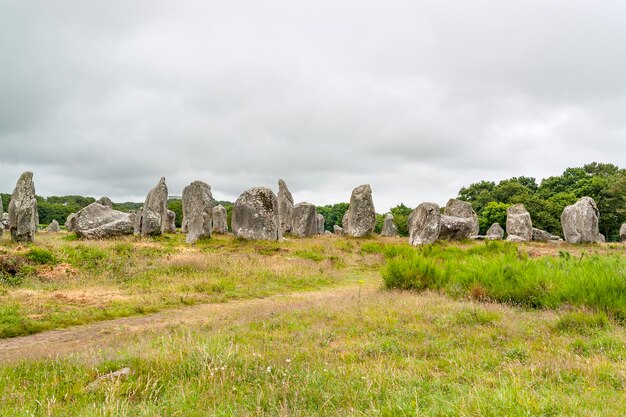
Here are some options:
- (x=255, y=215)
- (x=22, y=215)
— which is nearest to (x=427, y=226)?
(x=255, y=215)

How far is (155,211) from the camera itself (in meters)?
29.8

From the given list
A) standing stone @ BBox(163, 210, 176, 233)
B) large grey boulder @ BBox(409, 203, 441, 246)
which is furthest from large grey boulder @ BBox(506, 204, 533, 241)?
standing stone @ BBox(163, 210, 176, 233)

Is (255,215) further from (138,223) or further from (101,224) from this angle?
(101,224)

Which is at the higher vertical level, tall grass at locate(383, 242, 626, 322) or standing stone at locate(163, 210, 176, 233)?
standing stone at locate(163, 210, 176, 233)

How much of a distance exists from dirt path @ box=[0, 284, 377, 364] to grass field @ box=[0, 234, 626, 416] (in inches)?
5.1

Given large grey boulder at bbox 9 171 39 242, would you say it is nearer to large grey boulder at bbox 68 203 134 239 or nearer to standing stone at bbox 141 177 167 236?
large grey boulder at bbox 68 203 134 239

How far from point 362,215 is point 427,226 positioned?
7.42m

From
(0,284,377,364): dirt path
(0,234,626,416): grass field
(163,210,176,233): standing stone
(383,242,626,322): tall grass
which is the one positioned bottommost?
(0,284,377,364): dirt path

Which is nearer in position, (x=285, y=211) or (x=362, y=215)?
(x=362, y=215)

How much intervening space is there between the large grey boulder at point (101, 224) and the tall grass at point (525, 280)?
67.2 ft

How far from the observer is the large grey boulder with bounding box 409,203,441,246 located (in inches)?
1028

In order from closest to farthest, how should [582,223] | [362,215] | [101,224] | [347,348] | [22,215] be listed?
[347,348] < [22,215] < [101,224] < [582,223] < [362,215]

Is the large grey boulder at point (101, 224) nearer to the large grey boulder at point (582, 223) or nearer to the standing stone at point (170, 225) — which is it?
the standing stone at point (170, 225)

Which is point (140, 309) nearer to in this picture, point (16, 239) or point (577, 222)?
point (16, 239)
